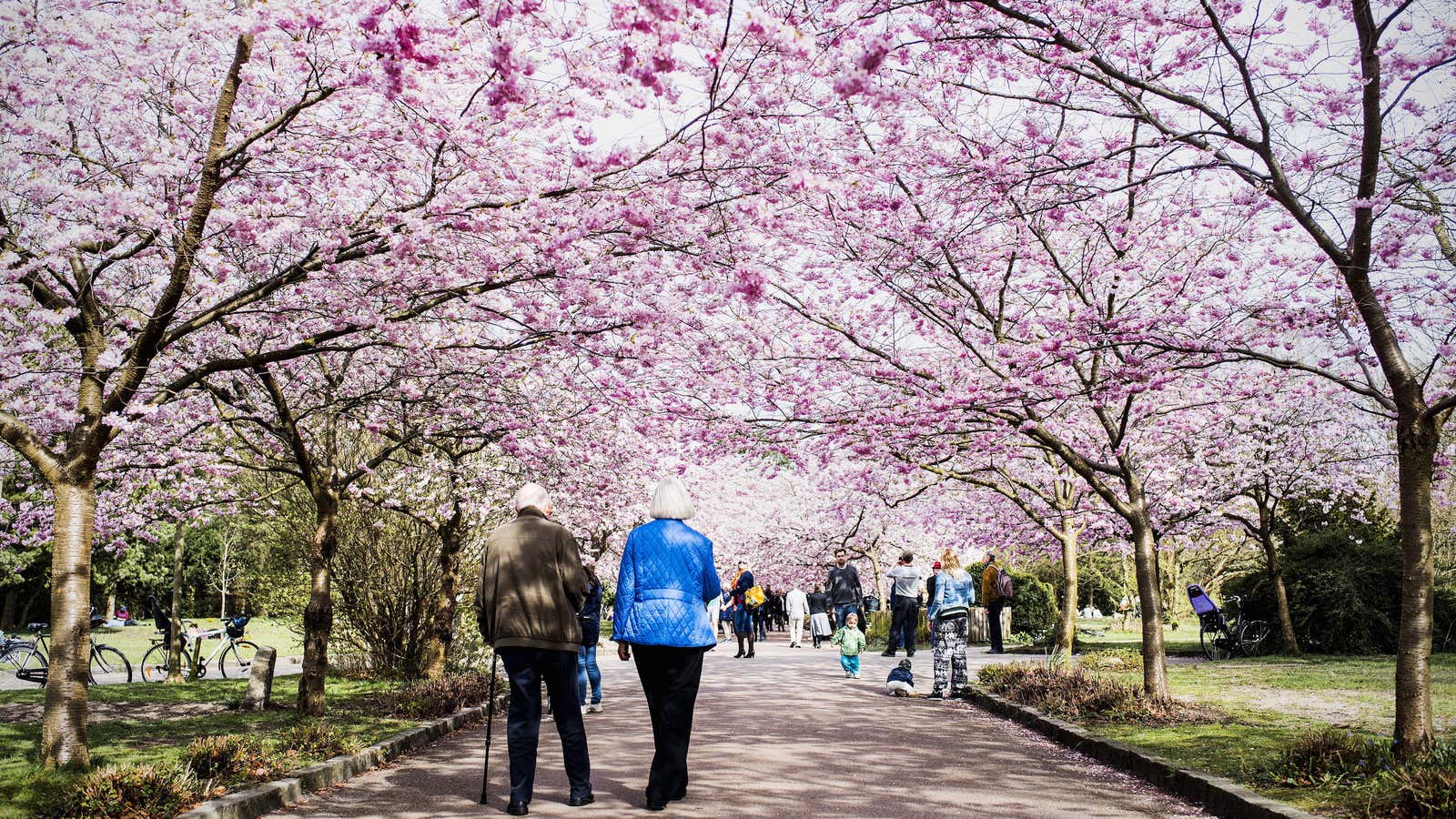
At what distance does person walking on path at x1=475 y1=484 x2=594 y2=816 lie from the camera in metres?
6.85

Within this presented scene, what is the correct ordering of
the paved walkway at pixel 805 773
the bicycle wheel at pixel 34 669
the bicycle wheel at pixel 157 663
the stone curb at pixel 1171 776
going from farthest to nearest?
the bicycle wheel at pixel 157 663
the bicycle wheel at pixel 34 669
the paved walkway at pixel 805 773
the stone curb at pixel 1171 776

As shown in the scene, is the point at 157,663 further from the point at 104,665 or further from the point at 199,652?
the point at 199,652

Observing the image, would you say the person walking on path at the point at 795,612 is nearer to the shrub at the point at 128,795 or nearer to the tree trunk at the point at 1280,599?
the tree trunk at the point at 1280,599

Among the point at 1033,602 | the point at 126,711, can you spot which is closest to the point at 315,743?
the point at 126,711

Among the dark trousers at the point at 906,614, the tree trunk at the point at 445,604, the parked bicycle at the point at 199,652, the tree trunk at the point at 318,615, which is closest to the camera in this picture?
the tree trunk at the point at 318,615

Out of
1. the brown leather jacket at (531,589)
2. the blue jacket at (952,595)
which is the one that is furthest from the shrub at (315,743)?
the blue jacket at (952,595)

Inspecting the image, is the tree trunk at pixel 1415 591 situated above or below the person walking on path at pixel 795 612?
above

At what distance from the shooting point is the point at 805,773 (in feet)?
26.5

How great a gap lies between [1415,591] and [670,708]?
4783mm

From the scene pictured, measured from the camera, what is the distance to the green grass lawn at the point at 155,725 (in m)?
6.92

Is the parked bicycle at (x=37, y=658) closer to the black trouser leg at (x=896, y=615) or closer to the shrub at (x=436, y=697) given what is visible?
the shrub at (x=436, y=697)

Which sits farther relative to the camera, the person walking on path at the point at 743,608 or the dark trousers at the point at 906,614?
the person walking on path at the point at 743,608

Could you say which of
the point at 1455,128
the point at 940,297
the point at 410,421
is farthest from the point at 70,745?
the point at 1455,128

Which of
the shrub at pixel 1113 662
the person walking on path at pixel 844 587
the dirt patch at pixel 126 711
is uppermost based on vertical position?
the person walking on path at pixel 844 587
